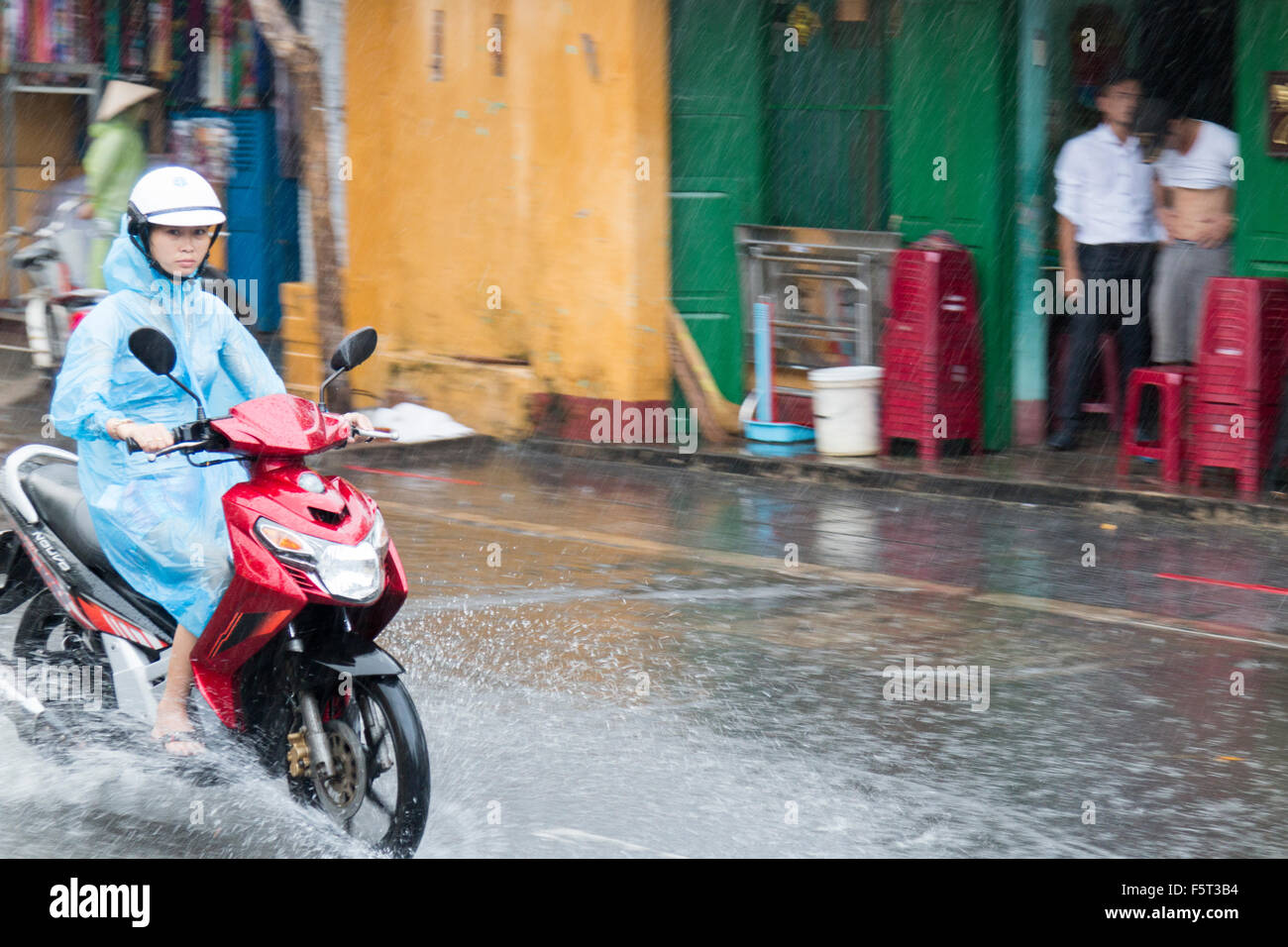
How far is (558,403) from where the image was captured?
12.3m

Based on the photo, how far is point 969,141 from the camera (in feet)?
37.1

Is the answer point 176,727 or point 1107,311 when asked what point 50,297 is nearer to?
point 1107,311

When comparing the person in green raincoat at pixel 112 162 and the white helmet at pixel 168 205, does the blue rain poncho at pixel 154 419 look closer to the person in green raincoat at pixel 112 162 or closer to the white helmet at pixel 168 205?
the white helmet at pixel 168 205

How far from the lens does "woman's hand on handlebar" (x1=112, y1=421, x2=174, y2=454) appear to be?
190 inches

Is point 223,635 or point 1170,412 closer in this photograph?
point 223,635

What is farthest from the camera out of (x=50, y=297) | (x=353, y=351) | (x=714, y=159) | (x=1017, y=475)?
(x=50, y=297)

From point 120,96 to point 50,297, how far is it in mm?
1674

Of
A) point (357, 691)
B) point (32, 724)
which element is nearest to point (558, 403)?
point (32, 724)

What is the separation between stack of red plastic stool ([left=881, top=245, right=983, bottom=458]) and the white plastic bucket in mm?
100

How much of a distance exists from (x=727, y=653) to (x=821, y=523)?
2.78 metres

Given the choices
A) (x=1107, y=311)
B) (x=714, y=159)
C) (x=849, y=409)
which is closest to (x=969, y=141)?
(x=1107, y=311)

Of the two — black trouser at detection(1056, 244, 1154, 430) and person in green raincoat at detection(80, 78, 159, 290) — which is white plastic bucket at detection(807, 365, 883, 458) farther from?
person in green raincoat at detection(80, 78, 159, 290)

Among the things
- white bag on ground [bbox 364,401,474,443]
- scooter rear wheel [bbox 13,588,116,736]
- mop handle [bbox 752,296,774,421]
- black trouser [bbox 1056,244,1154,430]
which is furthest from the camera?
white bag on ground [bbox 364,401,474,443]

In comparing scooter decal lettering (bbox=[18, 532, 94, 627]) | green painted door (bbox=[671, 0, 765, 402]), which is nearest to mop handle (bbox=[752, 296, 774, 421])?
green painted door (bbox=[671, 0, 765, 402])
